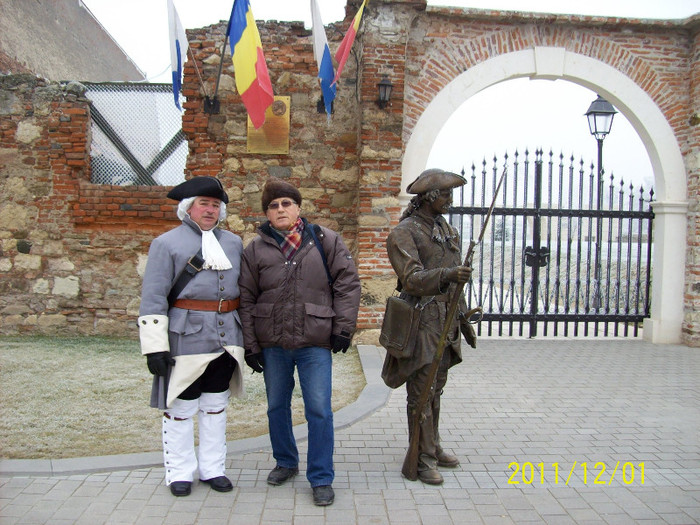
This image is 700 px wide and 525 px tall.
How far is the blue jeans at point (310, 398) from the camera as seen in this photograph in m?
3.21

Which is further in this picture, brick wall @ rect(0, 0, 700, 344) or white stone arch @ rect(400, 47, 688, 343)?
white stone arch @ rect(400, 47, 688, 343)

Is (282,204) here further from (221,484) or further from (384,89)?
(384,89)

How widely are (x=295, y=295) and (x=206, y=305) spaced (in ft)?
1.57

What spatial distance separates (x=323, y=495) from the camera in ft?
10.3

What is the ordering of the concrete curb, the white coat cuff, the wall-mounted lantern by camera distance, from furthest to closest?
the wall-mounted lantern
the concrete curb
the white coat cuff

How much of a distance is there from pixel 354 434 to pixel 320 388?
121 cm

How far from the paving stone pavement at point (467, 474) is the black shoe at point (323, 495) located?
0.14 ft

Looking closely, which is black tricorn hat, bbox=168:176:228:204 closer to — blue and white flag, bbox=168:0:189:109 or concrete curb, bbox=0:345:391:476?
concrete curb, bbox=0:345:391:476

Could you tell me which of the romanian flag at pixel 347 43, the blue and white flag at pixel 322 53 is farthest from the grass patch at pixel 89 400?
the romanian flag at pixel 347 43

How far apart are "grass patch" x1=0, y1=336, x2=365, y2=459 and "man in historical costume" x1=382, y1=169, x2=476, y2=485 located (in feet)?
4.36

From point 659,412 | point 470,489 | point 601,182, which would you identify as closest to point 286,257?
point 470,489

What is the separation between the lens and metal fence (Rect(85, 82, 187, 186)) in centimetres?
795

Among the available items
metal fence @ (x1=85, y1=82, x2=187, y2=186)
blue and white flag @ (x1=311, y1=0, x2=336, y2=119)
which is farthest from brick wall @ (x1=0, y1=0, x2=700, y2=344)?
blue and white flag @ (x1=311, y1=0, x2=336, y2=119)

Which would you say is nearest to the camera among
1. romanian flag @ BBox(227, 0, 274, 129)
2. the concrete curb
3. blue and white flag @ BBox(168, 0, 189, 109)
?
the concrete curb
